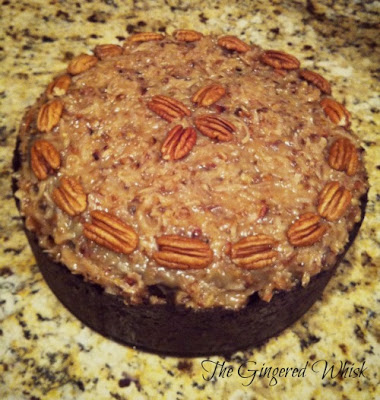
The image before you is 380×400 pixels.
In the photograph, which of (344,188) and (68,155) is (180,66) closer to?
(68,155)

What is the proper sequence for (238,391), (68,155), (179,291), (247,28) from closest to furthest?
1. (179,291)
2. (68,155)
3. (238,391)
4. (247,28)

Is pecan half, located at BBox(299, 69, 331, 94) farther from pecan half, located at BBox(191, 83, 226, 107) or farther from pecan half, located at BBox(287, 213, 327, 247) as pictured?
pecan half, located at BBox(287, 213, 327, 247)

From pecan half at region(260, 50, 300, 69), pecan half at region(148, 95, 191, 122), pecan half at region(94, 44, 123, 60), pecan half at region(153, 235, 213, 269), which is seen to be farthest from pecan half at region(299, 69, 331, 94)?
pecan half at region(153, 235, 213, 269)

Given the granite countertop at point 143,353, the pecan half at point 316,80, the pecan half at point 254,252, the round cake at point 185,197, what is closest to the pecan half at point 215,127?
the round cake at point 185,197

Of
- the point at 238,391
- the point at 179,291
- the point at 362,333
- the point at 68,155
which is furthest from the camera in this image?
the point at 362,333

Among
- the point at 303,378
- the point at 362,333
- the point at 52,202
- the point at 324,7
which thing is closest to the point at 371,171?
the point at 362,333

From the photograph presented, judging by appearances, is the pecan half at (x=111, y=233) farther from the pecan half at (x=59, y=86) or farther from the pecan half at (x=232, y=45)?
the pecan half at (x=232, y=45)
